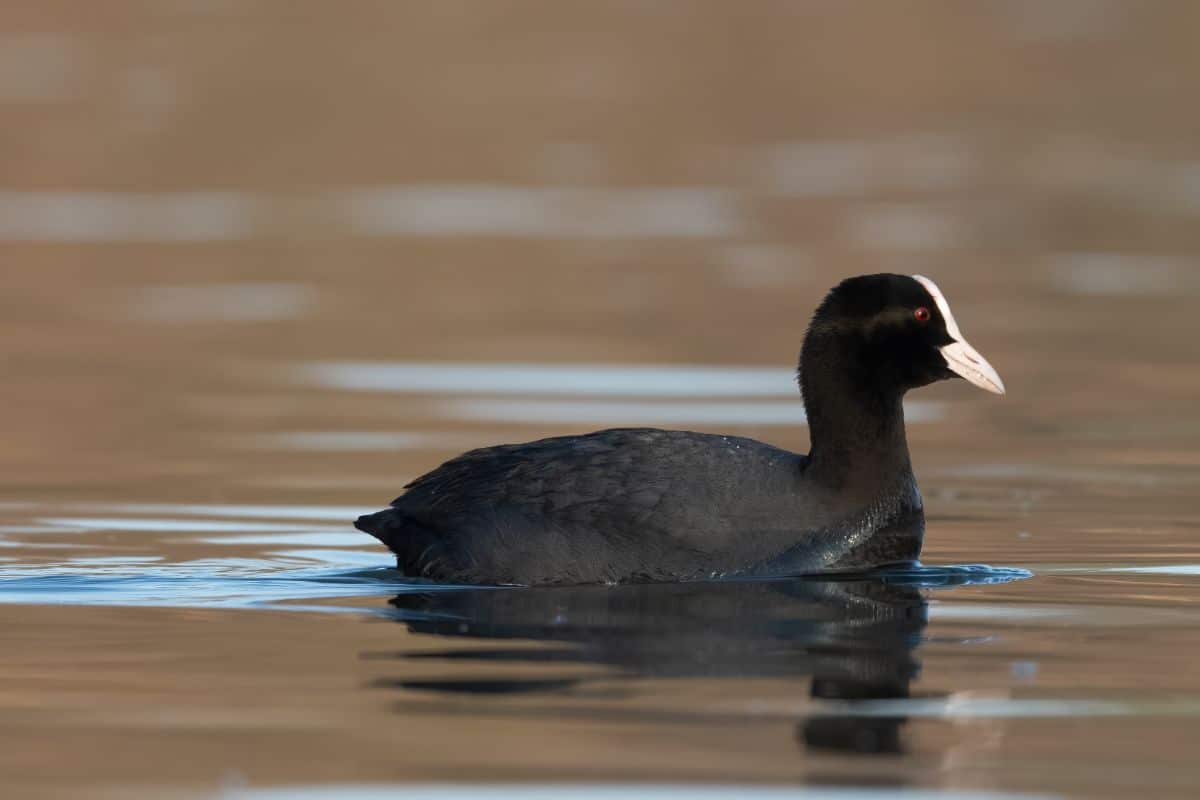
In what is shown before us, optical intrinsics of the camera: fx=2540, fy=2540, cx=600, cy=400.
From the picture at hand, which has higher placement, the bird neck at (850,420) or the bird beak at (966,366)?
the bird beak at (966,366)

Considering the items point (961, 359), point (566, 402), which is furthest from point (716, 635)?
point (566, 402)

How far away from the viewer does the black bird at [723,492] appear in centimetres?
954

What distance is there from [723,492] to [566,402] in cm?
524

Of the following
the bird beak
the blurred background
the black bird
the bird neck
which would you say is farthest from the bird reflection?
the blurred background

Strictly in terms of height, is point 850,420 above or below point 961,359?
below

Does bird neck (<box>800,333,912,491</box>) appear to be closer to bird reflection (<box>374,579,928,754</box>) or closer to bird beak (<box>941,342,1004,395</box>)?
bird beak (<box>941,342,1004,395</box>)

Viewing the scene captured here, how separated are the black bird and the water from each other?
0.62 ft

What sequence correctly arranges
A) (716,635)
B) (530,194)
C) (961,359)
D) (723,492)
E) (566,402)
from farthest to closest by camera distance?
(530,194)
(566,402)
(961,359)
(723,492)
(716,635)

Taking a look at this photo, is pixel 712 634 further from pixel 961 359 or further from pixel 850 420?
pixel 961 359

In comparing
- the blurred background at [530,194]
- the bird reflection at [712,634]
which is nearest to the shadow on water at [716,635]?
the bird reflection at [712,634]

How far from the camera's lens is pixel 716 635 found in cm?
848

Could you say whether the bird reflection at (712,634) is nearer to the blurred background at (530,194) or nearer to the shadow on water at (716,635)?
the shadow on water at (716,635)

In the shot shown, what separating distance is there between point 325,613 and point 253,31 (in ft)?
119

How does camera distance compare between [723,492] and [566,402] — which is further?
[566,402]
